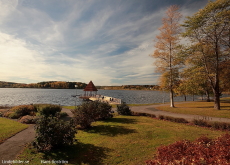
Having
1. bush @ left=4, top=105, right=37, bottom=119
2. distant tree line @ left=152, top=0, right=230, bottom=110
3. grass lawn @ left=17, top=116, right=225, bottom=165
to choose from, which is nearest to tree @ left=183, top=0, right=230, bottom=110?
distant tree line @ left=152, top=0, right=230, bottom=110

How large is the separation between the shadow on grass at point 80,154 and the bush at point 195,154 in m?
2.53

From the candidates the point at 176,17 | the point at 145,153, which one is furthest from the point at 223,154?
the point at 176,17

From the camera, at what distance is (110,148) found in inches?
294

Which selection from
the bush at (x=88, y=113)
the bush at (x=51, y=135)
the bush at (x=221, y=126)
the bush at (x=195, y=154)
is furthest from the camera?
the bush at (x=88, y=113)

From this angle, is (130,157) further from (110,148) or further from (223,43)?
(223,43)

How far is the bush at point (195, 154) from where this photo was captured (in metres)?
4.31

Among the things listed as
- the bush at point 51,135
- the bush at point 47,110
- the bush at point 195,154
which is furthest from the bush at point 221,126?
the bush at point 47,110

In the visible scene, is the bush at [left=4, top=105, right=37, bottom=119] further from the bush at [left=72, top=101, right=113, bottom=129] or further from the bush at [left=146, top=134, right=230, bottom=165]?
the bush at [left=146, top=134, right=230, bottom=165]

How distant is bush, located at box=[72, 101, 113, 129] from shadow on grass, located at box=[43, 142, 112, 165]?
151 inches

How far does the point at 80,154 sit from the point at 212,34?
2199 cm

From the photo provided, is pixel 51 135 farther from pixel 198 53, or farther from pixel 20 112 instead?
pixel 198 53

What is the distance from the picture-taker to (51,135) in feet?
23.8

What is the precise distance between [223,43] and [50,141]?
23.8 meters

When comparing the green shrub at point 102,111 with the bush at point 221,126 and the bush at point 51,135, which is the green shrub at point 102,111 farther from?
the bush at point 221,126
